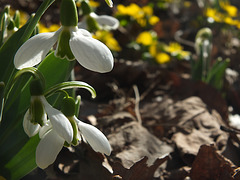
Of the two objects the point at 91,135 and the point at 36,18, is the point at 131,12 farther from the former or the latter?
the point at 91,135

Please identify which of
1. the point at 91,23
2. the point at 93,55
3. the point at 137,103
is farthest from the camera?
the point at 137,103

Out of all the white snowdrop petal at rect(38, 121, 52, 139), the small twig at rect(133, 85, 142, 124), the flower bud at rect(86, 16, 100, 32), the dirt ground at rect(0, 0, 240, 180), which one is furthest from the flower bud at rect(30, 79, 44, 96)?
the small twig at rect(133, 85, 142, 124)

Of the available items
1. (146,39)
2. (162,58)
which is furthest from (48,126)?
(146,39)

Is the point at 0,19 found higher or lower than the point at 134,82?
higher

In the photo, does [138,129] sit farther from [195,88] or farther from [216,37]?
[216,37]

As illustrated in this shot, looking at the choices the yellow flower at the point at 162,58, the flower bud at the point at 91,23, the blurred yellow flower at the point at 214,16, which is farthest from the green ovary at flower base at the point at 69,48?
the blurred yellow flower at the point at 214,16

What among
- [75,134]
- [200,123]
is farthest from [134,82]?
[75,134]

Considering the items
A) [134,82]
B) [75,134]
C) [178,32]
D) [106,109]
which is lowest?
[178,32]
